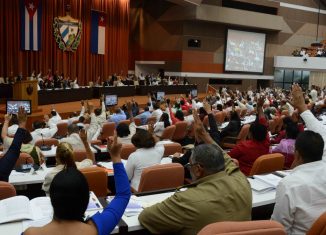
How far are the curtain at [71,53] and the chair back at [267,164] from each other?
1251 cm

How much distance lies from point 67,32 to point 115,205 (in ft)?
51.3

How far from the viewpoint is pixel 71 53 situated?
17.2 metres

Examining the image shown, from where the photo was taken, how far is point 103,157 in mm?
5688

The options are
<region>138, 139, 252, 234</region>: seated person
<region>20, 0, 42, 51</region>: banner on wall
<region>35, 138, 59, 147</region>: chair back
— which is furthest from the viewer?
<region>20, 0, 42, 51</region>: banner on wall

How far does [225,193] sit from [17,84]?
10.3 metres

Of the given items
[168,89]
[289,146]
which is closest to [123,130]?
[289,146]

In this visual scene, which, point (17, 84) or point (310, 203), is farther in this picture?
point (17, 84)

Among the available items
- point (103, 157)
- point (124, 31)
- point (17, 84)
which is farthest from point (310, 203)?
point (124, 31)

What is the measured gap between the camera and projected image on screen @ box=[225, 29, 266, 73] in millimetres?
23219

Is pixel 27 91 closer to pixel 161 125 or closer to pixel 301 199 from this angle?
pixel 161 125

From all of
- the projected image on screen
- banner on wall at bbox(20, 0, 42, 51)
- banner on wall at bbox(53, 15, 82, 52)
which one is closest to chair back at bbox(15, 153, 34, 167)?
banner on wall at bbox(20, 0, 42, 51)

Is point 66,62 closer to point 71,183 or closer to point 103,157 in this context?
point 103,157

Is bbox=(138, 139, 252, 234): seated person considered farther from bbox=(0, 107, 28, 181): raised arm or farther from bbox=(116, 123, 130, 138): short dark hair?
bbox=(116, 123, 130, 138): short dark hair

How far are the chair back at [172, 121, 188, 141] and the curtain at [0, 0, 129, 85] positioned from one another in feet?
29.6
